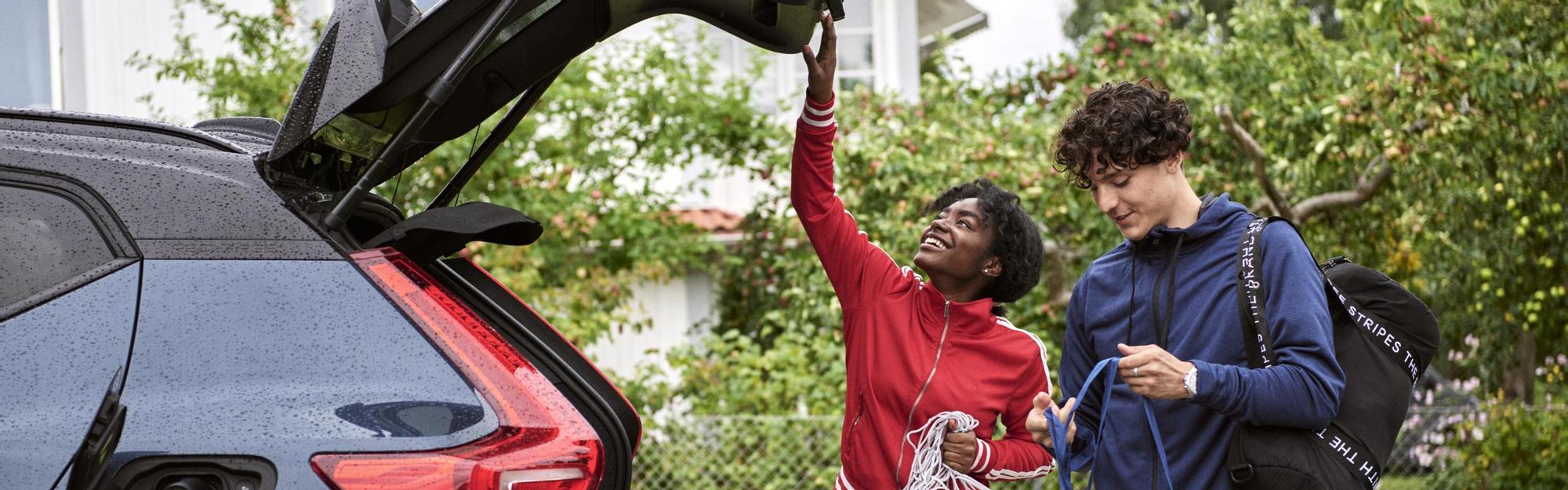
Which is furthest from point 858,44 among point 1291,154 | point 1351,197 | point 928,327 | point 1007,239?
point 928,327

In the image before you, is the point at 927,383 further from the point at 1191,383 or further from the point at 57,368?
the point at 57,368

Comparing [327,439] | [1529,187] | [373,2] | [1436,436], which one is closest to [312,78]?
[373,2]

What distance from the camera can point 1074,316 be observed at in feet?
10.2

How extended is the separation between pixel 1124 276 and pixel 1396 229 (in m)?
5.69

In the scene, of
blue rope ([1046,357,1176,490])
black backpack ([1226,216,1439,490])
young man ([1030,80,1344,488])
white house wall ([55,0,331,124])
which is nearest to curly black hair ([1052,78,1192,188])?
young man ([1030,80,1344,488])

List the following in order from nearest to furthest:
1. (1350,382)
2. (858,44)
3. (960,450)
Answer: (1350,382) < (960,450) < (858,44)

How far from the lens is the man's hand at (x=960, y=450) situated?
3.17m

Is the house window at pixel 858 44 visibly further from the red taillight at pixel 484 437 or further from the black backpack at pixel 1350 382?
the red taillight at pixel 484 437

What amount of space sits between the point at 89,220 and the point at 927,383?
6.01 feet

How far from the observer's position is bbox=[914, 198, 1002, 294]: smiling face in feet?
11.3

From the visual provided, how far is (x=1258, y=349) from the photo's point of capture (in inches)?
103

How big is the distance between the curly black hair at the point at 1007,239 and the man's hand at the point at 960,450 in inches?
19.3

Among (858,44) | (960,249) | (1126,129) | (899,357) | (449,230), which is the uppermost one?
(858,44)

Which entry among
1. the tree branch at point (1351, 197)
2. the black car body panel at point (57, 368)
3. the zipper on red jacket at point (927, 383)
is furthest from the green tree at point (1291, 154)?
the black car body panel at point (57, 368)
